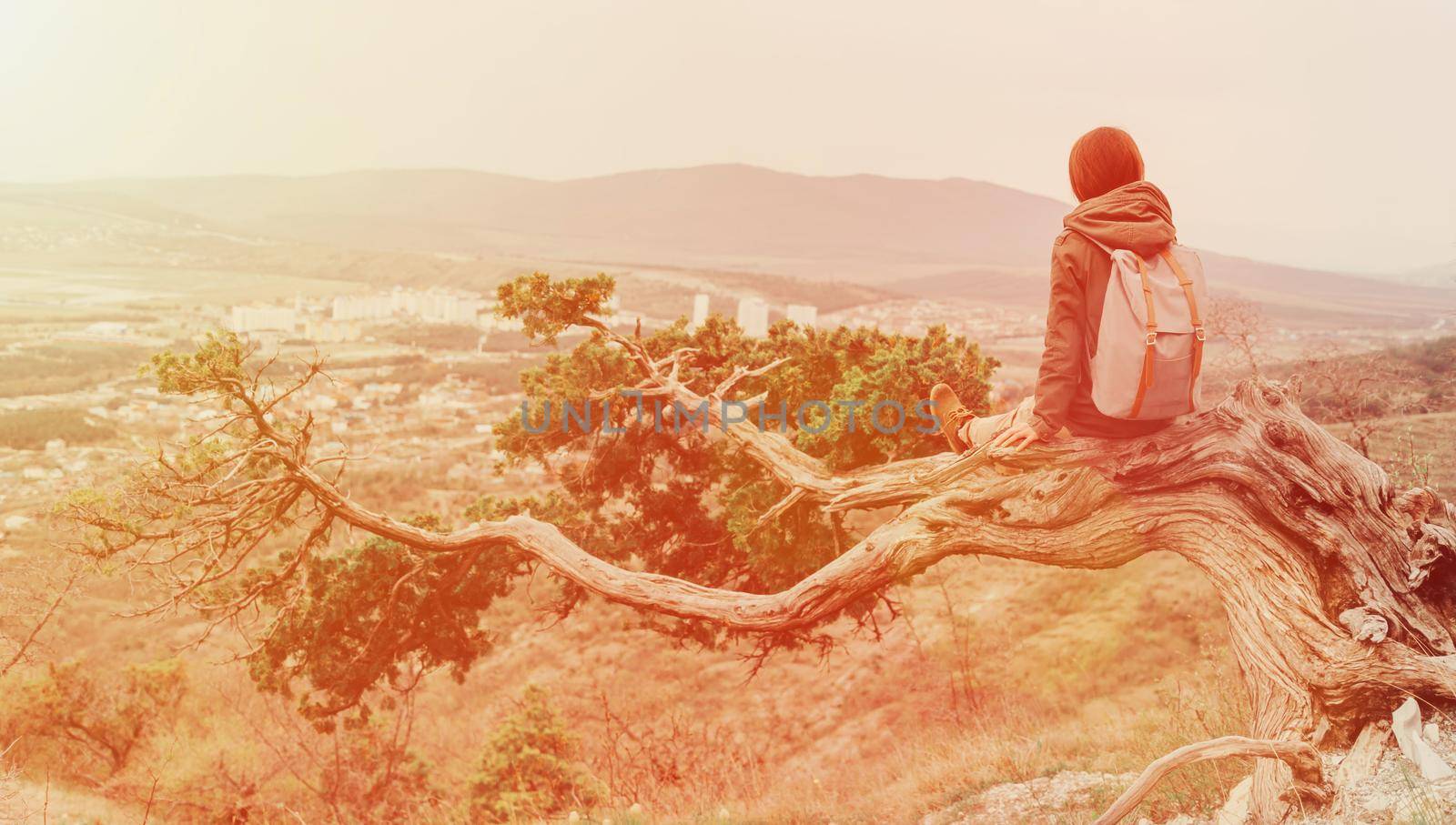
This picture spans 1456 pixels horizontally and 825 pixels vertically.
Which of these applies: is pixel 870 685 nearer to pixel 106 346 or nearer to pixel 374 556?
pixel 374 556

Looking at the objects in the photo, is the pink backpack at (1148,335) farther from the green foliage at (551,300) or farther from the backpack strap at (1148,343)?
the green foliage at (551,300)

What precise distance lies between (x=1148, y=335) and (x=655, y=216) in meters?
66.7

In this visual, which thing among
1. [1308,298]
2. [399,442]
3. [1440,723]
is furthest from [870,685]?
[1308,298]

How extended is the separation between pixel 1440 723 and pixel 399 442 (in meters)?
21.5

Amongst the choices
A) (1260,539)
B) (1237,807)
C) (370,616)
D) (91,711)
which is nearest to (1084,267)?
(1260,539)

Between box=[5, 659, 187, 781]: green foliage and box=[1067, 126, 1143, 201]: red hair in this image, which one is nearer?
box=[1067, 126, 1143, 201]: red hair

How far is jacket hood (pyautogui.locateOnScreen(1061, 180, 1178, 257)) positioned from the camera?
3.28 metres

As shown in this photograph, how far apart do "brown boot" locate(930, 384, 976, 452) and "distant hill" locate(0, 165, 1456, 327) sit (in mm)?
40803

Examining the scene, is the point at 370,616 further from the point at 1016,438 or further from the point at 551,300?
the point at 1016,438

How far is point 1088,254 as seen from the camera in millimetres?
3352

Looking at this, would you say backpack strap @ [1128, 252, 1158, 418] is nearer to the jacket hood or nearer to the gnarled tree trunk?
the jacket hood

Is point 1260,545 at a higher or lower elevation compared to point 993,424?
lower

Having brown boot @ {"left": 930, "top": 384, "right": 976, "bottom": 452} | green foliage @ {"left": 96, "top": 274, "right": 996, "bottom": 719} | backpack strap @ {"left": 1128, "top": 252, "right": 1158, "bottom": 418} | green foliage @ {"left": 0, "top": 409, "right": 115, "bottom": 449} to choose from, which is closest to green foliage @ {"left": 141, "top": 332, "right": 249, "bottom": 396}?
green foliage @ {"left": 96, "top": 274, "right": 996, "bottom": 719}

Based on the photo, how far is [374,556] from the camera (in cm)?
730
